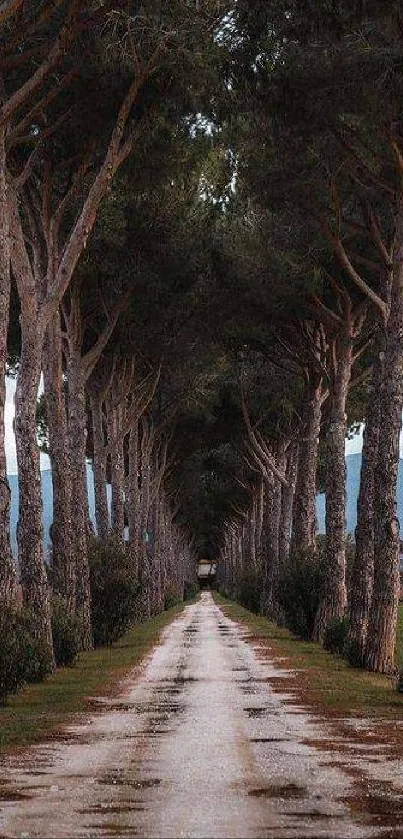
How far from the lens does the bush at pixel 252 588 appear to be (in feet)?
218

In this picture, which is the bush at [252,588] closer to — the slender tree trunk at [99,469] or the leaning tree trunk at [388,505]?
the slender tree trunk at [99,469]

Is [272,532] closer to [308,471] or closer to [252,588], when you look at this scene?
[252,588]

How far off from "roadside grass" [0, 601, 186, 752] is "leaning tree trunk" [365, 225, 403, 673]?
523cm

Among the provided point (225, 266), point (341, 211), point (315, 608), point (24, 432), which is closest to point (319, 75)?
point (341, 211)

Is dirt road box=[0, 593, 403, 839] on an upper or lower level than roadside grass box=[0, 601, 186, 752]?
upper

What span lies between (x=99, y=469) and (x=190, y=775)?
1277 inches

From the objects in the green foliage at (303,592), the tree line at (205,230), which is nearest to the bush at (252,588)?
the tree line at (205,230)

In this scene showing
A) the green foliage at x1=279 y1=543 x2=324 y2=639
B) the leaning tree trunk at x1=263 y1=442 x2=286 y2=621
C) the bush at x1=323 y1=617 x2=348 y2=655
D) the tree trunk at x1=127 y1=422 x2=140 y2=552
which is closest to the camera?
the bush at x1=323 y1=617 x2=348 y2=655

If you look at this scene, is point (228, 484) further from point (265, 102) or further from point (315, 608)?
point (265, 102)

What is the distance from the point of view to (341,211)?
2652 centimetres

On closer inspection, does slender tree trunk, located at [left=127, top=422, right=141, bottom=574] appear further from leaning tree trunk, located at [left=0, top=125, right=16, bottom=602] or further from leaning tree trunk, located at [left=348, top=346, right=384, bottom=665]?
leaning tree trunk, located at [left=0, top=125, right=16, bottom=602]

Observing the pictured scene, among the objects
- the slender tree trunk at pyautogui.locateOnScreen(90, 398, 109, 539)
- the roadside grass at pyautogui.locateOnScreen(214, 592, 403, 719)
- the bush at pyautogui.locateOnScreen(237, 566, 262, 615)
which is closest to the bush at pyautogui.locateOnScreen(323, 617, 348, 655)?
the roadside grass at pyautogui.locateOnScreen(214, 592, 403, 719)

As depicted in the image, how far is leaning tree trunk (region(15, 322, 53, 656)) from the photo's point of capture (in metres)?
24.1

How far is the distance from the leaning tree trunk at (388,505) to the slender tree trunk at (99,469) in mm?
18636
